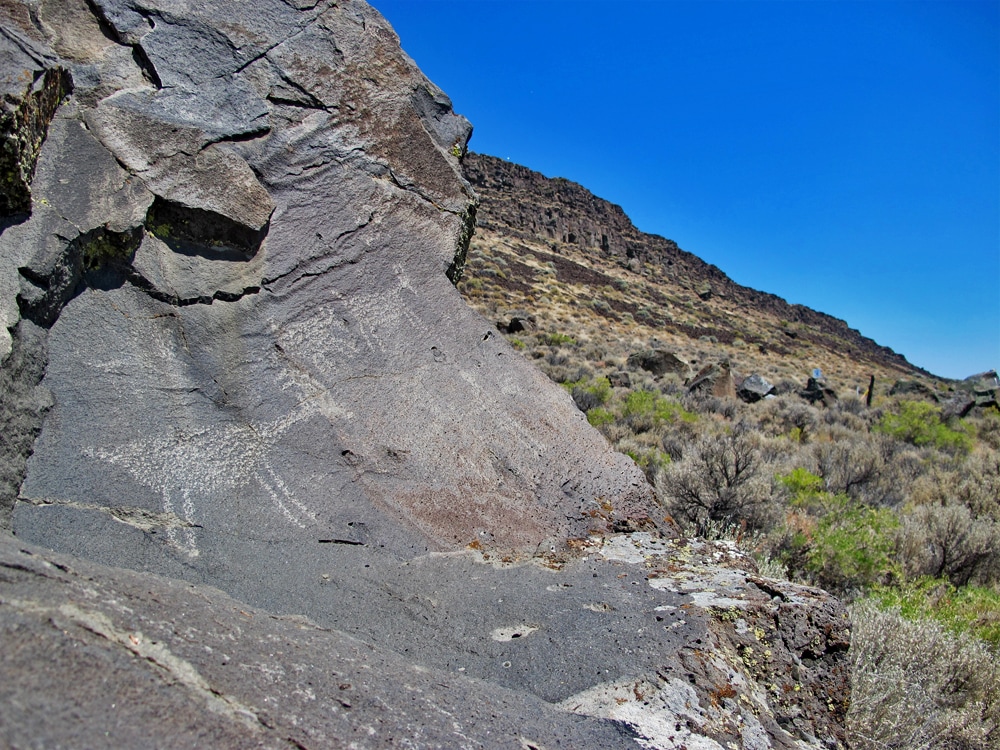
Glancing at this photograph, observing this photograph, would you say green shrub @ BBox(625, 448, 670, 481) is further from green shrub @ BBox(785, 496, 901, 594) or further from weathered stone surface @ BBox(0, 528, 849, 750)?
weathered stone surface @ BBox(0, 528, 849, 750)

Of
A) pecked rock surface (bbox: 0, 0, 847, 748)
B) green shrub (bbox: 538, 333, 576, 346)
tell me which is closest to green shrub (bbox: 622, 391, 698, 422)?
pecked rock surface (bbox: 0, 0, 847, 748)

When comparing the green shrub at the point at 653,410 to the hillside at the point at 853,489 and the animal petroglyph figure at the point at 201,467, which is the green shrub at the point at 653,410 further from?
the animal petroglyph figure at the point at 201,467

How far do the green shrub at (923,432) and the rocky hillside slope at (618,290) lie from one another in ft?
34.7

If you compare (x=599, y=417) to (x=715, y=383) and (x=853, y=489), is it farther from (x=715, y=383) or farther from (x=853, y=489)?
(x=715, y=383)

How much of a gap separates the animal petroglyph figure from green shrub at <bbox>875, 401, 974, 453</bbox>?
1080 centimetres

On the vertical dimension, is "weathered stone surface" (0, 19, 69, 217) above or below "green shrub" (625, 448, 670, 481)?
above

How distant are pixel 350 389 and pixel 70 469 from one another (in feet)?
4.34

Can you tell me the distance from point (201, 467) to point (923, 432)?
11617 mm

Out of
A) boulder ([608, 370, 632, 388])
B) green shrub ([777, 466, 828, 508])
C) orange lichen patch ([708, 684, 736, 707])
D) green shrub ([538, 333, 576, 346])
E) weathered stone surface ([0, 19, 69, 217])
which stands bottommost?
orange lichen patch ([708, 684, 736, 707])

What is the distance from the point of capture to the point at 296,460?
3.20 meters

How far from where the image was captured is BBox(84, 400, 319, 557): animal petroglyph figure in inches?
111

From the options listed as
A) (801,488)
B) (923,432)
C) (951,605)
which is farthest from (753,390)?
(951,605)

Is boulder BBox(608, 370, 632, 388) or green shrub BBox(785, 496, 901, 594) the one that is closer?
green shrub BBox(785, 496, 901, 594)

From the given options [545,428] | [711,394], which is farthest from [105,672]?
[711,394]
